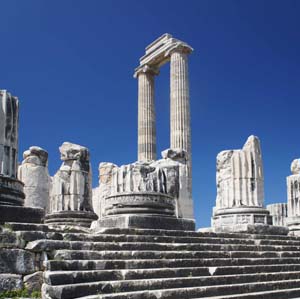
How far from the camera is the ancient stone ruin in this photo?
8.37 m

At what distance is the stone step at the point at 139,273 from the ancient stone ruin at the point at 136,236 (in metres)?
0.02

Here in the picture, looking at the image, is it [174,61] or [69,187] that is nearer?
A: [69,187]

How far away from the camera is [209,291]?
9.23 m

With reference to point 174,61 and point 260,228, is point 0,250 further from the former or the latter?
point 174,61

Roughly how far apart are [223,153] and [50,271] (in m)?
9.63

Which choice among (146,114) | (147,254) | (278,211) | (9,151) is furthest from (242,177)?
(146,114)

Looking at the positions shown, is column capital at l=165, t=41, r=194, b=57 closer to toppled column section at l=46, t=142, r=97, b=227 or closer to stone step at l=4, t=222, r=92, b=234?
toppled column section at l=46, t=142, r=97, b=227

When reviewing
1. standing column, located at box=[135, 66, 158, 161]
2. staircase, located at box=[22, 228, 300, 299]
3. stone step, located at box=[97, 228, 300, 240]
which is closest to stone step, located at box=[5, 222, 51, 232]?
staircase, located at box=[22, 228, 300, 299]

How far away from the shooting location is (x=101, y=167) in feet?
80.7

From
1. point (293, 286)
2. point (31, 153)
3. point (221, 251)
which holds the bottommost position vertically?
point (293, 286)

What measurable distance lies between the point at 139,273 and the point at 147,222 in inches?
129

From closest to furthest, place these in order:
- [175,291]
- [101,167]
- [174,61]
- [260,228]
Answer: [175,291], [260,228], [101,167], [174,61]

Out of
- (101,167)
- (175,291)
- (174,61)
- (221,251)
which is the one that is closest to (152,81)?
(174,61)

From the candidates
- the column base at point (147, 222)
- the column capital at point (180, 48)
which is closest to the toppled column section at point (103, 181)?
the column base at point (147, 222)
